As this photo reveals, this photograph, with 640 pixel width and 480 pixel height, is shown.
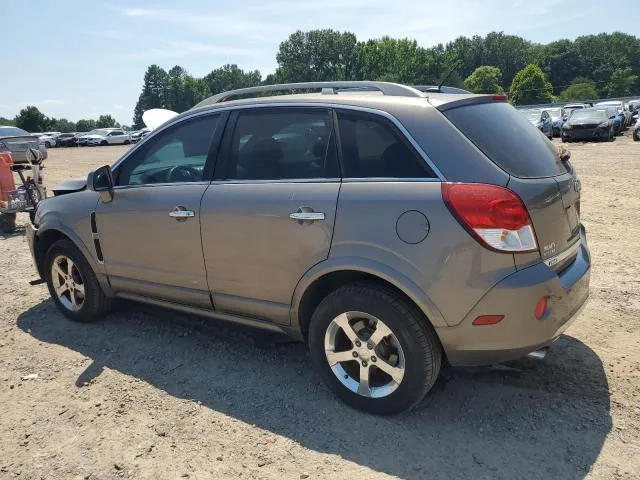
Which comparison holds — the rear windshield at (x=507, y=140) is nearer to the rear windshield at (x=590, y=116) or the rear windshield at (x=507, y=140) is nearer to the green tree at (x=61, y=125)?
the rear windshield at (x=590, y=116)

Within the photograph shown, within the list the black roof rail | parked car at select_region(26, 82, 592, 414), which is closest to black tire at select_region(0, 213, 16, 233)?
parked car at select_region(26, 82, 592, 414)

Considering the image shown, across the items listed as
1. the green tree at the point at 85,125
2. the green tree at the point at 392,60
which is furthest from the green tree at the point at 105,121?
the green tree at the point at 392,60

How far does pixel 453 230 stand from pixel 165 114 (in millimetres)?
4146

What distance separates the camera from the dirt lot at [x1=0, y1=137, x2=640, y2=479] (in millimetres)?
2771

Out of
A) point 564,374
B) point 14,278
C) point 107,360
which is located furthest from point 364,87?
point 14,278

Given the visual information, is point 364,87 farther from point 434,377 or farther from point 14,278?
point 14,278

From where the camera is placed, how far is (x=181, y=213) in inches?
146

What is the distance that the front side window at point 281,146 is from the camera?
325 cm

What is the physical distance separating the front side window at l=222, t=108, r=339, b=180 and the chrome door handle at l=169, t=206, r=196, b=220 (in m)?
0.35

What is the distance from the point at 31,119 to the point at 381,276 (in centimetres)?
8568

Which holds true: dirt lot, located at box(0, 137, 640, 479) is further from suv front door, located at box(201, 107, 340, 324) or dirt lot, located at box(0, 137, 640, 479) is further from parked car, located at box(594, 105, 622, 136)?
parked car, located at box(594, 105, 622, 136)

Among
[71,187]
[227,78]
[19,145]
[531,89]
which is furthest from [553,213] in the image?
[227,78]

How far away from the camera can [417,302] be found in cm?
281

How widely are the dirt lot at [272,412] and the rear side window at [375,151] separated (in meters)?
1.24
